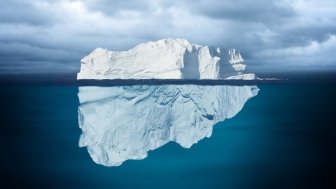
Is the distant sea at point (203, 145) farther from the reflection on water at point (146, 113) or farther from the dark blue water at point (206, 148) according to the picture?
the reflection on water at point (146, 113)

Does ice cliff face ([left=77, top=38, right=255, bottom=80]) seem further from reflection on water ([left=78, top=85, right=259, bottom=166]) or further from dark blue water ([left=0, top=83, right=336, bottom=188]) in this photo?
dark blue water ([left=0, top=83, right=336, bottom=188])

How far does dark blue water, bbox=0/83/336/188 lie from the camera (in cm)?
1251

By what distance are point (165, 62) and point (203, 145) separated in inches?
337

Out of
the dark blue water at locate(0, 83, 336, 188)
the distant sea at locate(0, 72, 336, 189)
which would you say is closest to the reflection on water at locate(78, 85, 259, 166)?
the distant sea at locate(0, 72, 336, 189)

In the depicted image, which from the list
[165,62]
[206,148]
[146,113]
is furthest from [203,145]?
[165,62]

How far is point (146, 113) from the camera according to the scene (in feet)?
35.1

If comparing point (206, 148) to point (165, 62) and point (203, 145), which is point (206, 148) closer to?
point (203, 145)

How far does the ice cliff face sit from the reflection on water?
819mm

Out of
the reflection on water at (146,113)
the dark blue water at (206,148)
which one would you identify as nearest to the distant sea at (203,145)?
the dark blue water at (206,148)

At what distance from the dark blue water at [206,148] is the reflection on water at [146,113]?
101cm

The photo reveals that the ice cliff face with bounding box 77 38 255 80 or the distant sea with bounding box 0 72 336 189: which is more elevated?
the ice cliff face with bounding box 77 38 255 80

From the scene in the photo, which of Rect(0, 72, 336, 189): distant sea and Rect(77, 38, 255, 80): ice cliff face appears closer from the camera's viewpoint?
Rect(77, 38, 255, 80): ice cliff face

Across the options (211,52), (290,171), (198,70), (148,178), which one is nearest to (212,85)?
(198,70)

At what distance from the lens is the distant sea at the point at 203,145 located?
11289mm
